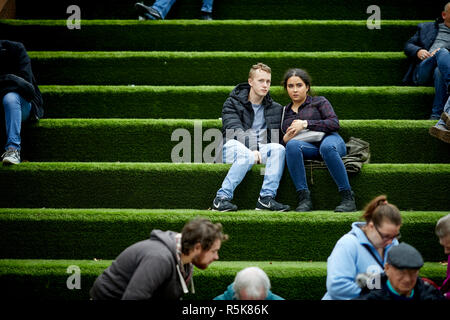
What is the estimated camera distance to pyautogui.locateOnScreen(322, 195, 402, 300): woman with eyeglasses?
6.93ft

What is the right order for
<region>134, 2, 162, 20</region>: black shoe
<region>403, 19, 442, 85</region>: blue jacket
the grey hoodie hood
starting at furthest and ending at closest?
<region>134, 2, 162, 20</region>: black shoe
<region>403, 19, 442, 85</region>: blue jacket
the grey hoodie hood

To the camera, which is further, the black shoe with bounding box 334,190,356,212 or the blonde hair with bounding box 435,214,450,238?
the black shoe with bounding box 334,190,356,212

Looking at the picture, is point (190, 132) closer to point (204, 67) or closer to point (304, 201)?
point (204, 67)

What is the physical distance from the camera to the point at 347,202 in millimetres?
2887

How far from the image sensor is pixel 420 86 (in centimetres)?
372

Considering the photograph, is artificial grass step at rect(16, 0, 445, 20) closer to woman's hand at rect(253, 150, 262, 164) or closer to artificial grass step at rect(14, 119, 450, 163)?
artificial grass step at rect(14, 119, 450, 163)

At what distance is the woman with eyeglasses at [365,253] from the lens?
6.93 feet

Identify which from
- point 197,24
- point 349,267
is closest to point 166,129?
point 197,24

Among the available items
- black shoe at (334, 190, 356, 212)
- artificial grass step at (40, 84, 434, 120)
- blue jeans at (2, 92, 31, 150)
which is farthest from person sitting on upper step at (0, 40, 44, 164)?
black shoe at (334, 190, 356, 212)

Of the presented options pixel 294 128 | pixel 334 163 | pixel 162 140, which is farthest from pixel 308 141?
pixel 162 140

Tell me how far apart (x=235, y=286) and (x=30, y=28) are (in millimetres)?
3255

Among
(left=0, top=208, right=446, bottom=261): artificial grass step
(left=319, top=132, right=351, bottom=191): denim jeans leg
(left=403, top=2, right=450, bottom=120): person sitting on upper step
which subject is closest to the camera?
(left=0, top=208, right=446, bottom=261): artificial grass step

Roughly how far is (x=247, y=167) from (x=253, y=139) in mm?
299

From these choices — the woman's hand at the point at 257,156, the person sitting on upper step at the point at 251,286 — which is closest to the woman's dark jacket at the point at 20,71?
the woman's hand at the point at 257,156
